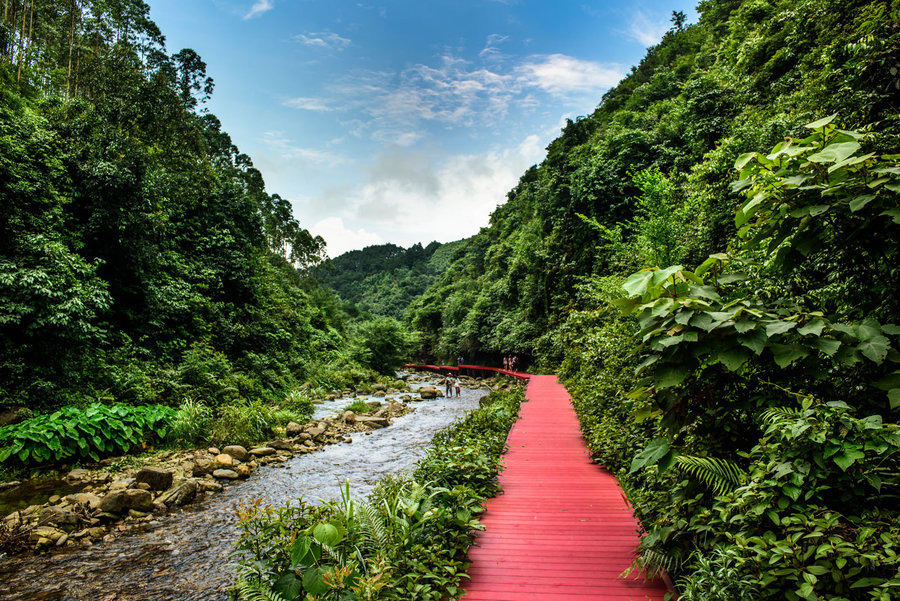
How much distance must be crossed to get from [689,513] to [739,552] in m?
0.59

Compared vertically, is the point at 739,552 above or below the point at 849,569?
below

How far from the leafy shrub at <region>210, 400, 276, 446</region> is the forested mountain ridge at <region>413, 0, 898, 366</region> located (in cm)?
974

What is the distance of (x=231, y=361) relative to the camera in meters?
14.9

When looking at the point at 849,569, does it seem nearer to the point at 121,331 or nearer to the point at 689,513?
the point at 689,513

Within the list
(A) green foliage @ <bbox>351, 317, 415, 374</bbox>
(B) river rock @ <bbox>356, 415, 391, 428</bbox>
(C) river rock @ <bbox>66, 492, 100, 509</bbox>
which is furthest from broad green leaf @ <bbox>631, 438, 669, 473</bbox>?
(A) green foliage @ <bbox>351, 317, 415, 374</bbox>

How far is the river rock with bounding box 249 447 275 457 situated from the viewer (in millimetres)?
9099

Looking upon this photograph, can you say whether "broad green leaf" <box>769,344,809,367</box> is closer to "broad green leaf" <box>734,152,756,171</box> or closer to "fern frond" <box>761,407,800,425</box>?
"fern frond" <box>761,407,800,425</box>

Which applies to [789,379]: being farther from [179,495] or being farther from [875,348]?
[179,495]

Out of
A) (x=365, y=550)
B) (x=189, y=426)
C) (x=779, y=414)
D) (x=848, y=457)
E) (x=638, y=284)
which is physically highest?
(x=638, y=284)

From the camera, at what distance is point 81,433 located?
7.72 m

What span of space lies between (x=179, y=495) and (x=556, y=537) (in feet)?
19.6

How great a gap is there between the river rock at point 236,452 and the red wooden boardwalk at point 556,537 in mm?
5796

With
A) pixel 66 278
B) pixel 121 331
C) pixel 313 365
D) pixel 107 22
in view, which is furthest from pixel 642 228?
pixel 107 22

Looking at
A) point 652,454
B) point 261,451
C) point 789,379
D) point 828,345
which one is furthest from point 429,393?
point 828,345
